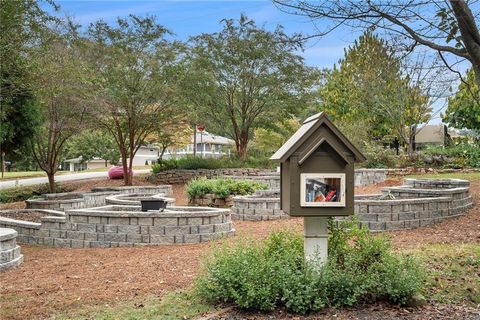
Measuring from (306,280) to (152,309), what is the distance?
4.50 ft

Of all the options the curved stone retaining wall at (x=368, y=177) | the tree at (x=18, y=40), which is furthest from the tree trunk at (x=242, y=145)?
the tree at (x=18, y=40)

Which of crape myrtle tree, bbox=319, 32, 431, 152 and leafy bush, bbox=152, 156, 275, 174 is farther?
crape myrtle tree, bbox=319, 32, 431, 152

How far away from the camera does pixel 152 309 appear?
411cm

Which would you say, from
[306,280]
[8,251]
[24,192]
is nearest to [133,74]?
[24,192]

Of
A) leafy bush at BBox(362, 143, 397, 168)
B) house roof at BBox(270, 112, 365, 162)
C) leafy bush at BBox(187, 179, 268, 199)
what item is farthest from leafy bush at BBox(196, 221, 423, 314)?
leafy bush at BBox(362, 143, 397, 168)

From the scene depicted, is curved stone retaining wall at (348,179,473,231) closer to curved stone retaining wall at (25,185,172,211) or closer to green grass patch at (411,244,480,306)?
green grass patch at (411,244,480,306)

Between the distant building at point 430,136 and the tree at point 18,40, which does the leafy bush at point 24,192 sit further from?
the distant building at point 430,136

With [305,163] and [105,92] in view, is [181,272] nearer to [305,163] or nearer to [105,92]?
[305,163]

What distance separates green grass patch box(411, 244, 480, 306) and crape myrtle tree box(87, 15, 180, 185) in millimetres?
12269

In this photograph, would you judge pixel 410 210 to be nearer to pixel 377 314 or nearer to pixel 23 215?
pixel 377 314

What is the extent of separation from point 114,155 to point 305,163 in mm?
39326

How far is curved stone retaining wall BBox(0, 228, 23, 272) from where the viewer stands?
6.37 m

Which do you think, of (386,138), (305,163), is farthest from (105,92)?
(386,138)

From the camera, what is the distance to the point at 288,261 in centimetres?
435
